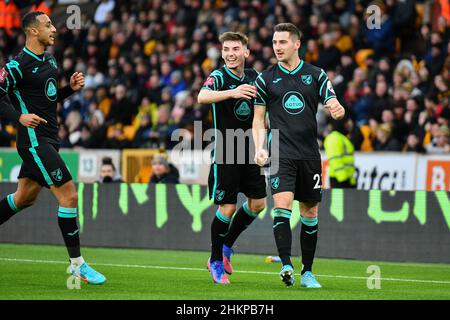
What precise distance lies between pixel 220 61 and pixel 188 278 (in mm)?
11596

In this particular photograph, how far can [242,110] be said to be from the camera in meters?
10.5

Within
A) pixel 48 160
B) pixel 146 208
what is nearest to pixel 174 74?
pixel 146 208

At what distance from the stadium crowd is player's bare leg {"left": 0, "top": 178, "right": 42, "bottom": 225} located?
8474 mm

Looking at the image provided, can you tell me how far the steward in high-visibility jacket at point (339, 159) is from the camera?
53.8ft

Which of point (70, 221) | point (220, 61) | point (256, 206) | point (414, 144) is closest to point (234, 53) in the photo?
point (256, 206)

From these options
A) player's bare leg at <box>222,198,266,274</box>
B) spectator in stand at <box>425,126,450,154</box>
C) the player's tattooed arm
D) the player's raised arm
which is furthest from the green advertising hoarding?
the player's tattooed arm

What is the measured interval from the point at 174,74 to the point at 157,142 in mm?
2189

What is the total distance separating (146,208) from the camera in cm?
1620

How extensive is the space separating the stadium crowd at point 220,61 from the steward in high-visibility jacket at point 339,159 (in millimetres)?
1601

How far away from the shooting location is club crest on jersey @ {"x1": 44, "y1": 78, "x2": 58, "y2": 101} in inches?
402

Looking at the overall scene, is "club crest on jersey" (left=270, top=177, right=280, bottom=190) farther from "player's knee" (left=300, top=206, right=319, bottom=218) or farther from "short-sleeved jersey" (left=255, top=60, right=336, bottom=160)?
"player's knee" (left=300, top=206, right=319, bottom=218)

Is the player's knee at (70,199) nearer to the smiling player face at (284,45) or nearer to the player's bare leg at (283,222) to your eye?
the player's bare leg at (283,222)

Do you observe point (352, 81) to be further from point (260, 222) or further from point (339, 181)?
point (260, 222)
